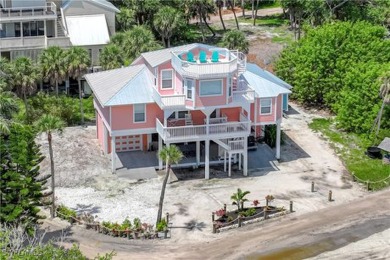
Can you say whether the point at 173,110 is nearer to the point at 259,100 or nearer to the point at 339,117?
the point at 259,100

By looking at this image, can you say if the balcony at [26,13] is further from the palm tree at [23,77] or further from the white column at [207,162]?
the white column at [207,162]

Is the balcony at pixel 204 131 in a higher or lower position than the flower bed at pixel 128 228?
higher

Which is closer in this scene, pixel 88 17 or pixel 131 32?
pixel 131 32

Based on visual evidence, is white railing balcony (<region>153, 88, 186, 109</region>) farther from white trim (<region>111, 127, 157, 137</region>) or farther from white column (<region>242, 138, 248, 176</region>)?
white column (<region>242, 138, 248, 176</region>)

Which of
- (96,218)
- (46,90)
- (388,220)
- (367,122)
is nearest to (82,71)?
(46,90)

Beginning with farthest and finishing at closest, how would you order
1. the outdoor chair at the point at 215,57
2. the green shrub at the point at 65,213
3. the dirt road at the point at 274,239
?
the outdoor chair at the point at 215,57, the green shrub at the point at 65,213, the dirt road at the point at 274,239

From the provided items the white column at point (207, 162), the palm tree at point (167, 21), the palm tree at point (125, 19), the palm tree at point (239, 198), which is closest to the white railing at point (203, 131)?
the white column at point (207, 162)
